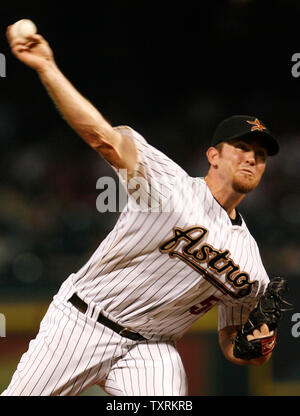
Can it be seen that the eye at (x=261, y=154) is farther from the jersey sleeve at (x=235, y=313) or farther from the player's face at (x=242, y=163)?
the jersey sleeve at (x=235, y=313)

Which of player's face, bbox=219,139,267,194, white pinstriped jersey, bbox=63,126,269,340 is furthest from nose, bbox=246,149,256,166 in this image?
white pinstriped jersey, bbox=63,126,269,340

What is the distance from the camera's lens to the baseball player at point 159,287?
168 cm

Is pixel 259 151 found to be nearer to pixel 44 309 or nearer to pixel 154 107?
pixel 44 309

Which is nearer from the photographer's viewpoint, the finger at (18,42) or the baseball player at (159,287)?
the finger at (18,42)

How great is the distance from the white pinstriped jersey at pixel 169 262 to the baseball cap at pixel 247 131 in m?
0.17

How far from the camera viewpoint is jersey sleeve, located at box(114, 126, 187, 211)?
5.05 feet

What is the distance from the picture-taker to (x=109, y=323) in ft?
5.77

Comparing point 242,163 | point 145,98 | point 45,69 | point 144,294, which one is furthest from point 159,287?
point 145,98

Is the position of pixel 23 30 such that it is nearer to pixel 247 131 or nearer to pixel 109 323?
pixel 247 131

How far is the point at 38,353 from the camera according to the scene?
1746 millimetres

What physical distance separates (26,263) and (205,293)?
1.68 meters

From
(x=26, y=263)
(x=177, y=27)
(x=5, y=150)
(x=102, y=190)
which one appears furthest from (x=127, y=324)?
(x=177, y=27)

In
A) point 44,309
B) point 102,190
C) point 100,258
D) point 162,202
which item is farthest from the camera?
point 102,190

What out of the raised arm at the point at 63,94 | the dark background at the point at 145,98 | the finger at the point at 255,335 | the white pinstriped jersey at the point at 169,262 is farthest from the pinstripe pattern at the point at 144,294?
the dark background at the point at 145,98
